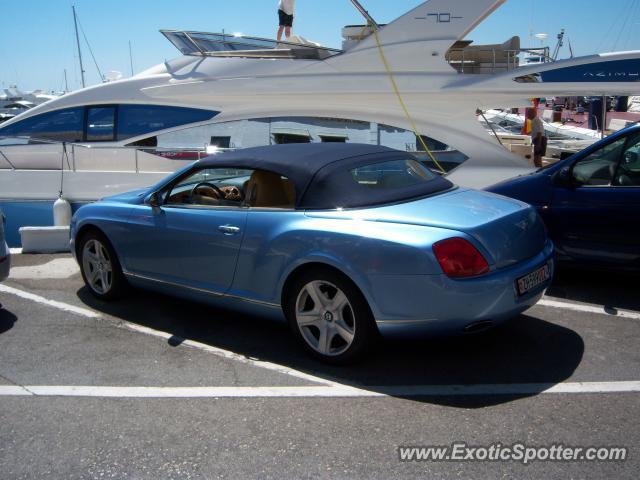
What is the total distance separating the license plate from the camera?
157 inches

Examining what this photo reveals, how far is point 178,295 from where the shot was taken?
514 centimetres

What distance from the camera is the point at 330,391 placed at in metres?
3.85

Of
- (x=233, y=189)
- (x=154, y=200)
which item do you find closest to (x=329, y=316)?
(x=233, y=189)

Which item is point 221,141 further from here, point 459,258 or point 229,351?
point 459,258

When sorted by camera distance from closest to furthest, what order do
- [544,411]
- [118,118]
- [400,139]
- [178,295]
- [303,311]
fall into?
[544,411], [303,311], [178,295], [400,139], [118,118]

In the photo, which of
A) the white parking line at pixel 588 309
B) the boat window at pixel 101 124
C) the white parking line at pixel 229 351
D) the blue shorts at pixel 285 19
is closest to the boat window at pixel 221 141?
the boat window at pixel 101 124

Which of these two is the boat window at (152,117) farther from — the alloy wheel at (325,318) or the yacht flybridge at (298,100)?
the alloy wheel at (325,318)

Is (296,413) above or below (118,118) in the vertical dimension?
below

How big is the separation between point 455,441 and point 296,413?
91 cm

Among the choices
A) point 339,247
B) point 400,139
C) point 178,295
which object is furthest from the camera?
point 400,139

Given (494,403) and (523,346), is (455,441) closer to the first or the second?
(494,403)

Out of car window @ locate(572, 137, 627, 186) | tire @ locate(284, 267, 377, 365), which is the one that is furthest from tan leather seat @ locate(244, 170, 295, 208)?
car window @ locate(572, 137, 627, 186)

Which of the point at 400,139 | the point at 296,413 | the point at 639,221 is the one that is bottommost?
the point at 296,413

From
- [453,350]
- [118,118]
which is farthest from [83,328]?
[118,118]
